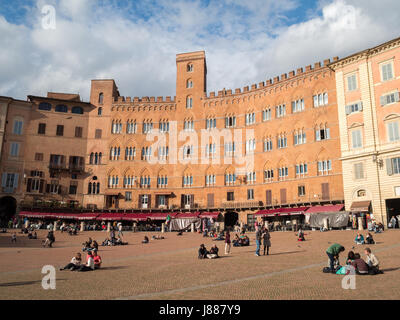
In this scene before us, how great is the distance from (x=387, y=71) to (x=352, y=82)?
3904mm

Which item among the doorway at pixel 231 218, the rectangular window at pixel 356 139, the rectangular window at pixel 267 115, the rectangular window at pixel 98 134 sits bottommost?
the doorway at pixel 231 218

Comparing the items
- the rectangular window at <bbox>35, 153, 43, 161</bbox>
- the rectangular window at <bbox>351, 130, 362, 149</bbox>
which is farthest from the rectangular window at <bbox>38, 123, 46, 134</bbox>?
the rectangular window at <bbox>351, 130, 362, 149</bbox>

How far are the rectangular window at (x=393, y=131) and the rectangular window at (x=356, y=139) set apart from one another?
3.07 m

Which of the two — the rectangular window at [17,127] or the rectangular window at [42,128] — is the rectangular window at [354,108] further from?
the rectangular window at [17,127]

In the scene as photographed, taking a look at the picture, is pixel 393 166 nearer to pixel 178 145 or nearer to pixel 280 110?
pixel 280 110

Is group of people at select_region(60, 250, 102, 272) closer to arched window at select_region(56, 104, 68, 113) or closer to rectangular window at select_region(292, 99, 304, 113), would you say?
rectangular window at select_region(292, 99, 304, 113)

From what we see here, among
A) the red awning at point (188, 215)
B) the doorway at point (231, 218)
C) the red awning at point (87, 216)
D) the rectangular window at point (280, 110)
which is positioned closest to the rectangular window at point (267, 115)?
the rectangular window at point (280, 110)

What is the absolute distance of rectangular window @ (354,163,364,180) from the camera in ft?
129

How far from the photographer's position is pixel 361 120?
4044 cm

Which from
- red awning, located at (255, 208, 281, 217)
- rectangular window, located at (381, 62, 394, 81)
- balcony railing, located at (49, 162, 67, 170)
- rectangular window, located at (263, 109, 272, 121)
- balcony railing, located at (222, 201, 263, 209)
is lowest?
red awning, located at (255, 208, 281, 217)

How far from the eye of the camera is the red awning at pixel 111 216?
173 feet

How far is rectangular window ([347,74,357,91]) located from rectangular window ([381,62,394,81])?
3.12m
